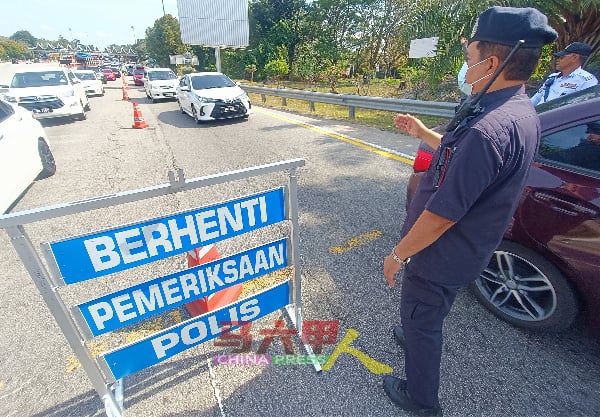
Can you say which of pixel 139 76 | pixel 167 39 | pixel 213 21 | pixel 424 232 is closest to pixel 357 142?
pixel 424 232

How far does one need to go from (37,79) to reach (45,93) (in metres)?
1.38

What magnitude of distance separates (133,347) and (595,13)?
33.3ft

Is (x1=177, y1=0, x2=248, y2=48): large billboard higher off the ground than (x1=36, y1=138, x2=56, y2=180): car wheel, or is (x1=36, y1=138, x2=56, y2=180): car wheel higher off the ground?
(x1=177, y1=0, x2=248, y2=48): large billboard

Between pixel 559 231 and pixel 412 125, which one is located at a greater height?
pixel 412 125

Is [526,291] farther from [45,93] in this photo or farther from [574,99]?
[45,93]

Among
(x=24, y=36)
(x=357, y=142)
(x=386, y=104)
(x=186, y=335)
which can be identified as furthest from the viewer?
(x=24, y=36)

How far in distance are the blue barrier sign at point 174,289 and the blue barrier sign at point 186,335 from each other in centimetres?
16

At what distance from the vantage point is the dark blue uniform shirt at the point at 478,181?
1.18 meters

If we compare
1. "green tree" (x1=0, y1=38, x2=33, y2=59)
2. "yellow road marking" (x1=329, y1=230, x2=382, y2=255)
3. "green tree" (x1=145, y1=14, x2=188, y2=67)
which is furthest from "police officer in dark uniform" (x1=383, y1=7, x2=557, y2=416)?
"green tree" (x1=0, y1=38, x2=33, y2=59)

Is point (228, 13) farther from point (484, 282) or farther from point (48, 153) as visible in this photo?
point (484, 282)

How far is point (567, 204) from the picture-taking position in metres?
1.94

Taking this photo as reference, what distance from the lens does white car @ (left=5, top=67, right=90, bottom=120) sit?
9163 millimetres

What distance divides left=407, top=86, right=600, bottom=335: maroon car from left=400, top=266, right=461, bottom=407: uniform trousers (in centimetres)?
94

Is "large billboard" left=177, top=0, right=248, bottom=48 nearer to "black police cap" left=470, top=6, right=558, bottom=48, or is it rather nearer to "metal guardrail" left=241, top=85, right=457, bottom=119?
"metal guardrail" left=241, top=85, right=457, bottom=119
